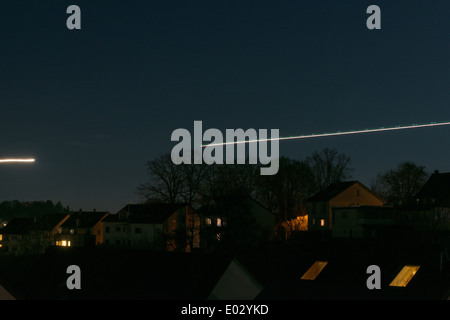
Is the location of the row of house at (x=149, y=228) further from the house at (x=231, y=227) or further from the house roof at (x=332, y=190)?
the house roof at (x=332, y=190)

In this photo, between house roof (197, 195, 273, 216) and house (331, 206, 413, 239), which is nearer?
house roof (197, 195, 273, 216)

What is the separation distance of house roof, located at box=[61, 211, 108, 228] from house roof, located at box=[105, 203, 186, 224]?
13397 mm

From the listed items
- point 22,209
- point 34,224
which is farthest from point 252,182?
point 22,209

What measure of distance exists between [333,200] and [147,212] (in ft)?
78.8

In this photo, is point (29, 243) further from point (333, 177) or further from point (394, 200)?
point (394, 200)

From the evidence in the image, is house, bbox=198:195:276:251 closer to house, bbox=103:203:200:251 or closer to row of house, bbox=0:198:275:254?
row of house, bbox=0:198:275:254

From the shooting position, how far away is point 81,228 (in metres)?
91.4

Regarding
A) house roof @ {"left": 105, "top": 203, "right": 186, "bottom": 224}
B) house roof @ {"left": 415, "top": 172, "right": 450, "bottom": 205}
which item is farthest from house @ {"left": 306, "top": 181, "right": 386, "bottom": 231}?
house roof @ {"left": 105, "top": 203, "right": 186, "bottom": 224}

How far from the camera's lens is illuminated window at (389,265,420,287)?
2655 centimetres

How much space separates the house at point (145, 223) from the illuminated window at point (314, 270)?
29536 millimetres

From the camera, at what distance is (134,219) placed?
72.3 m

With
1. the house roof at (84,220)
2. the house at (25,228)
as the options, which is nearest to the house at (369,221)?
the house roof at (84,220)

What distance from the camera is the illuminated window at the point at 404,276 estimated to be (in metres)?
26.5

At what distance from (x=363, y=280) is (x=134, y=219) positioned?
48711 millimetres
